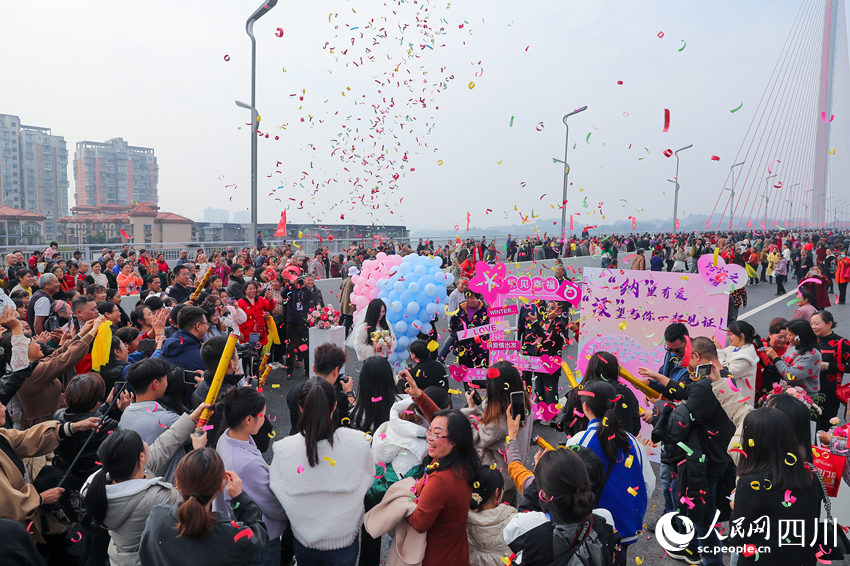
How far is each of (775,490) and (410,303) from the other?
4998mm

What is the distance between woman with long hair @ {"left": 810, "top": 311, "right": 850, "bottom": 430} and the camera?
6.11 m

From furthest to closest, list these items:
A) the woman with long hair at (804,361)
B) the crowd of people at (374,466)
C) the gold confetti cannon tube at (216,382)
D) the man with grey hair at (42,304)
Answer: the man with grey hair at (42,304), the woman with long hair at (804,361), the gold confetti cannon tube at (216,382), the crowd of people at (374,466)

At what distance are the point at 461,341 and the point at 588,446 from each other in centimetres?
434

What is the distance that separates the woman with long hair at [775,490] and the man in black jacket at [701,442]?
0.83 m

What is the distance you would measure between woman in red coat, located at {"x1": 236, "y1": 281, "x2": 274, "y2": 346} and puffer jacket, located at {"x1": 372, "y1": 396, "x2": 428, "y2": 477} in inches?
206

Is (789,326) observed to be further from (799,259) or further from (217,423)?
(799,259)

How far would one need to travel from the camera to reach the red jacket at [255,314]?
824 centimetres

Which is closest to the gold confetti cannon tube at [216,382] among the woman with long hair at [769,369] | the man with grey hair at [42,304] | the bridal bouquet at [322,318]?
the bridal bouquet at [322,318]

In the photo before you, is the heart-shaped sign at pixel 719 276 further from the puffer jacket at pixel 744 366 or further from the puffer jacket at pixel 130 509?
the puffer jacket at pixel 130 509

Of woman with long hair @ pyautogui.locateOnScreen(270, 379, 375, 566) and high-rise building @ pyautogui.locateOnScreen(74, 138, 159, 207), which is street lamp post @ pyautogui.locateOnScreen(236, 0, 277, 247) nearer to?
woman with long hair @ pyautogui.locateOnScreen(270, 379, 375, 566)

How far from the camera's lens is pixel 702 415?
3.82 meters

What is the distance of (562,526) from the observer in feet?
8.09

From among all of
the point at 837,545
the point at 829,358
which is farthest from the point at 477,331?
the point at 837,545

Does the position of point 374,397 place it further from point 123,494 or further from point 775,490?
point 775,490
